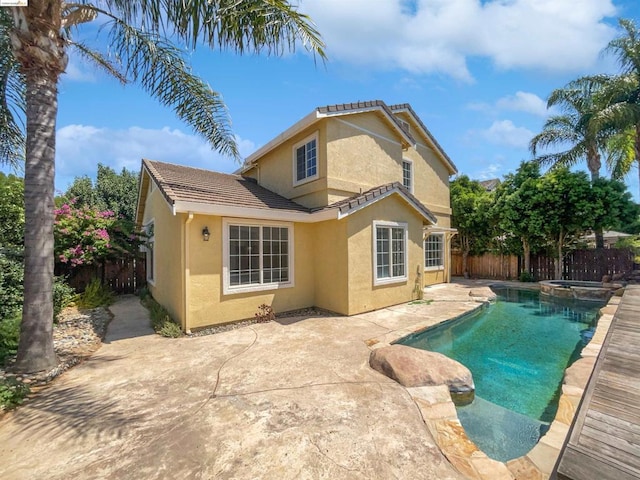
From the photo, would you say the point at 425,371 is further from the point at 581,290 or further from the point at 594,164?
the point at 594,164

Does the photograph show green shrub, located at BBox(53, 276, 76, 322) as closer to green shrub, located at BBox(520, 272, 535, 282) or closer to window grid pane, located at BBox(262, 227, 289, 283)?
window grid pane, located at BBox(262, 227, 289, 283)

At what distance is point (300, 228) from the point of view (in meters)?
10.2

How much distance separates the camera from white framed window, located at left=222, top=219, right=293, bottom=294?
860 cm

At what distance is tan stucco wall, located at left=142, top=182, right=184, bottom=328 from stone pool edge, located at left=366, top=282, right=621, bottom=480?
6918 mm

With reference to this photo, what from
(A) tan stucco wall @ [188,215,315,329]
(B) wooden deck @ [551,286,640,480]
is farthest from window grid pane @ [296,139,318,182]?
(B) wooden deck @ [551,286,640,480]

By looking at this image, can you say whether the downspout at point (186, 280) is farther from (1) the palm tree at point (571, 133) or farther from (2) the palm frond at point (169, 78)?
(1) the palm tree at point (571, 133)

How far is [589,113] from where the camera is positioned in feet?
52.5

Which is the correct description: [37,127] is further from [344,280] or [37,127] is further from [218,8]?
[344,280]

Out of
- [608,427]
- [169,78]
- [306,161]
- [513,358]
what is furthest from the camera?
[306,161]

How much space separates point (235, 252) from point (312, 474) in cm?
666

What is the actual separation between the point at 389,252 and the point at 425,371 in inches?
239

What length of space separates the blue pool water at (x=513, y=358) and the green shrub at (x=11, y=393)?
708 centimetres

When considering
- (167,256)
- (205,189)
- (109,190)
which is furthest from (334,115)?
(109,190)

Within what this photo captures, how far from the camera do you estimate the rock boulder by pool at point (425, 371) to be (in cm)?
498
